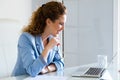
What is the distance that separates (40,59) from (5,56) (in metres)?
0.74

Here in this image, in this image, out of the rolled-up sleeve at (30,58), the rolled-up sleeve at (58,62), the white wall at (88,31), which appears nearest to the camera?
the rolled-up sleeve at (30,58)

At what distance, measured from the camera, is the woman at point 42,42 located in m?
1.75

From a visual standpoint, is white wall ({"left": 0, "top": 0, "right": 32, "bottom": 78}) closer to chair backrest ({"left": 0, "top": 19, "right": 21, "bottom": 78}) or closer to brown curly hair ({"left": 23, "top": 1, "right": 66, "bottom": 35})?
chair backrest ({"left": 0, "top": 19, "right": 21, "bottom": 78})

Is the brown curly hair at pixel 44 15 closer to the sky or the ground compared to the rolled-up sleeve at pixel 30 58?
closer to the sky

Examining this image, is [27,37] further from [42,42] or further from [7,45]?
[7,45]

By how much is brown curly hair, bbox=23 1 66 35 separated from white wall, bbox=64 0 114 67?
3.73 ft

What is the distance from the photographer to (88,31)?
305cm

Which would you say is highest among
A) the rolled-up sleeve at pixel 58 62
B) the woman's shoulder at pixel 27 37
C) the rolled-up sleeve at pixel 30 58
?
the woman's shoulder at pixel 27 37

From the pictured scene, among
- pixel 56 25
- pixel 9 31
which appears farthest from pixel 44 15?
pixel 9 31

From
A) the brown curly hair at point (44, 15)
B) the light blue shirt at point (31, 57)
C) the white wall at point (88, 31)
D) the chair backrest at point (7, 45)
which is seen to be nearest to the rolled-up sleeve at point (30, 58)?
the light blue shirt at point (31, 57)

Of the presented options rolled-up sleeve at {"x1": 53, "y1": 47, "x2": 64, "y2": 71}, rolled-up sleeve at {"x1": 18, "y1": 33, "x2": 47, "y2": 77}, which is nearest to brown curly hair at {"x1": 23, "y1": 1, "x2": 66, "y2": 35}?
rolled-up sleeve at {"x1": 18, "y1": 33, "x2": 47, "y2": 77}

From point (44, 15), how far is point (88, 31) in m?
1.20

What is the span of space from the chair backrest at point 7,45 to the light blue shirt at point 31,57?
469 mm

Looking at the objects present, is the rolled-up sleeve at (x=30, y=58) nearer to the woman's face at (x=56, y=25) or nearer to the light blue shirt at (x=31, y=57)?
the light blue shirt at (x=31, y=57)
